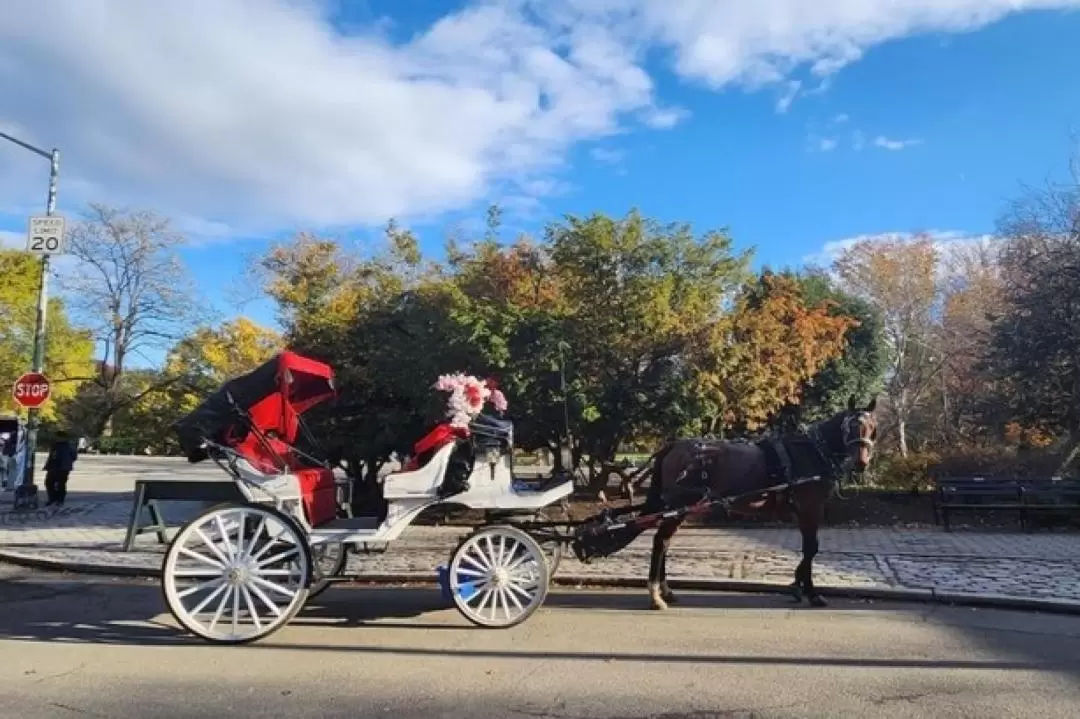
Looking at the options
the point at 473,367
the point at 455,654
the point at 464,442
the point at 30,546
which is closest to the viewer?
the point at 455,654

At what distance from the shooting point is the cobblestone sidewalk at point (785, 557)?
10219 millimetres

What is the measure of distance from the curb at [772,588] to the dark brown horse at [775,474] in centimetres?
73

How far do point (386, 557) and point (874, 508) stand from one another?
32.3ft

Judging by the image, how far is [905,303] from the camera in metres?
39.1

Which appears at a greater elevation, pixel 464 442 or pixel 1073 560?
pixel 464 442

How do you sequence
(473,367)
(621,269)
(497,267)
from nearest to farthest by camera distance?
(473,367)
(621,269)
(497,267)

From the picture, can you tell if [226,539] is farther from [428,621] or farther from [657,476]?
[657,476]

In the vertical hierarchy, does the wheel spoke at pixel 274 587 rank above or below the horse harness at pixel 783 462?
below

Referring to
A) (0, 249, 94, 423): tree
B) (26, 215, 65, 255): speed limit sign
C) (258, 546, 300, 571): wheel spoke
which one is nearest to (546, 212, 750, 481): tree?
(258, 546, 300, 571): wheel spoke

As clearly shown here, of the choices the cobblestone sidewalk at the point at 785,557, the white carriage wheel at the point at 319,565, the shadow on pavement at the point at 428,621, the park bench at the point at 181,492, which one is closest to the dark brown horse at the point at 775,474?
the shadow on pavement at the point at 428,621

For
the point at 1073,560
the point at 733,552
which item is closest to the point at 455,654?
the point at 733,552

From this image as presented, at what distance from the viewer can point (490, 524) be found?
336 inches

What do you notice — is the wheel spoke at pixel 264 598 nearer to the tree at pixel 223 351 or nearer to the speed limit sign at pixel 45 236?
the speed limit sign at pixel 45 236

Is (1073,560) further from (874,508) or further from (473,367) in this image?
(473,367)
